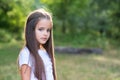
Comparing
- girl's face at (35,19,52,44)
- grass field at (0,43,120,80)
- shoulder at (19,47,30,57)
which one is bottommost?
grass field at (0,43,120,80)

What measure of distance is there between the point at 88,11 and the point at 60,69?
35.1ft

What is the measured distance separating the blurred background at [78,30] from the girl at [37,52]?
8.73m

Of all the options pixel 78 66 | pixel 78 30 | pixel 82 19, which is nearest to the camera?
pixel 78 66

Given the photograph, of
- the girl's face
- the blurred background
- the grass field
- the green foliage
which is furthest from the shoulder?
the green foliage

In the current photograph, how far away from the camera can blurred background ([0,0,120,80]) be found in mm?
13615

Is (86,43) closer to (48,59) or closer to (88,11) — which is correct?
(88,11)

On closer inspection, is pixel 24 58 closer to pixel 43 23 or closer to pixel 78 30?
pixel 43 23

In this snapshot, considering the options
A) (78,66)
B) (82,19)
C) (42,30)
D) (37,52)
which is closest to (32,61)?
(37,52)

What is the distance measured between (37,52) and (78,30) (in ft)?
58.8

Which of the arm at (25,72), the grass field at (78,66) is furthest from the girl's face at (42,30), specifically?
the grass field at (78,66)

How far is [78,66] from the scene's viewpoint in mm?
11875

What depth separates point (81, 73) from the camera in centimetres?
1055

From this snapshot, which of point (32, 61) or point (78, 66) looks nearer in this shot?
point (32, 61)

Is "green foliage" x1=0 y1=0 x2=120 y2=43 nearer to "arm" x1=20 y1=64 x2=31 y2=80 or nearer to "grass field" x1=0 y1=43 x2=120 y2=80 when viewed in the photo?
"grass field" x1=0 y1=43 x2=120 y2=80
